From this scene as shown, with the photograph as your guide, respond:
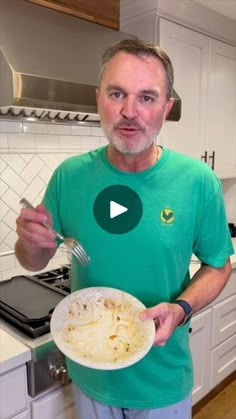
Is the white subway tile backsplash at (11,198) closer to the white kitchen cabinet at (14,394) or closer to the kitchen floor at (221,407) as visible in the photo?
the white kitchen cabinet at (14,394)

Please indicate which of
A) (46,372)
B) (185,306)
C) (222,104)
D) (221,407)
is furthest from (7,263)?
(222,104)

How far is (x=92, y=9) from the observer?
1.42 meters

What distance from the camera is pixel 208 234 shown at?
0.88 metres

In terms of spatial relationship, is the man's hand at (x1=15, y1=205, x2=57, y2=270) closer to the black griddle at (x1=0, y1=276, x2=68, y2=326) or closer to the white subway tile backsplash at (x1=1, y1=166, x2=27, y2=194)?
the black griddle at (x1=0, y1=276, x2=68, y2=326)

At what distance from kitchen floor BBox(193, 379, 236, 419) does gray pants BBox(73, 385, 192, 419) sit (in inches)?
43.4

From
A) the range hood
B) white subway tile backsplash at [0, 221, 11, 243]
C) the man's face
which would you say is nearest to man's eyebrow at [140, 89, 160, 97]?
the man's face

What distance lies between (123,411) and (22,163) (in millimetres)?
1033

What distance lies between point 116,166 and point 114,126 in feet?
0.35

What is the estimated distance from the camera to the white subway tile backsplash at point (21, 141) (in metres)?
1.48

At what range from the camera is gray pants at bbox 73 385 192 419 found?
861 mm

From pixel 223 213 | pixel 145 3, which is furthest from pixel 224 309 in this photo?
pixel 145 3

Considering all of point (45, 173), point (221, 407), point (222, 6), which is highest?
point (222, 6)

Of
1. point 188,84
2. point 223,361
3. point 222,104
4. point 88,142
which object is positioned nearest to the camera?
point 88,142
